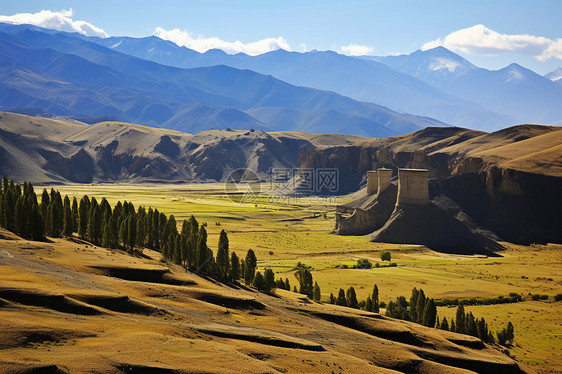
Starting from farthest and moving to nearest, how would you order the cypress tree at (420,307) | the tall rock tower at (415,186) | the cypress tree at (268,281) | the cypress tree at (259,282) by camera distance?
the tall rock tower at (415,186), the cypress tree at (259,282), the cypress tree at (268,281), the cypress tree at (420,307)

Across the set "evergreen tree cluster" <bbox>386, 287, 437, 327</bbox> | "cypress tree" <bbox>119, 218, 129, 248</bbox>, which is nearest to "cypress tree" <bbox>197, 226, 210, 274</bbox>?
"cypress tree" <bbox>119, 218, 129, 248</bbox>

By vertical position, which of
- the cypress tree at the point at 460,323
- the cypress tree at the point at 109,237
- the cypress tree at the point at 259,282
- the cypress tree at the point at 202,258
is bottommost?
the cypress tree at the point at 460,323

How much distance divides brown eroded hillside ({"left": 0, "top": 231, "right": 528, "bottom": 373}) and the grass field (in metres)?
14.5

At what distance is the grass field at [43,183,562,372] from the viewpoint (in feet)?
233

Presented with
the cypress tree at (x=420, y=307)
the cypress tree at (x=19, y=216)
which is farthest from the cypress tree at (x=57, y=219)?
the cypress tree at (x=420, y=307)

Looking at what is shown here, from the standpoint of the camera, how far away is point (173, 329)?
44.5 m

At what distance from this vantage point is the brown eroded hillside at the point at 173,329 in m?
37.9

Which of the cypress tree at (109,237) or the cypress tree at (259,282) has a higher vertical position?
the cypress tree at (109,237)

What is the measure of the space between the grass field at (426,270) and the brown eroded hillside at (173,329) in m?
14.5

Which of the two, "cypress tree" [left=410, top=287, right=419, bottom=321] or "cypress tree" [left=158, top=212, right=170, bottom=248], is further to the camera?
"cypress tree" [left=158, top=212, right=170, bottom=248]

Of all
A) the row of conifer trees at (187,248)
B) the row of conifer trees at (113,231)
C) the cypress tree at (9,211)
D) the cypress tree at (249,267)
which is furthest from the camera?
the cypress tree at (249,267)

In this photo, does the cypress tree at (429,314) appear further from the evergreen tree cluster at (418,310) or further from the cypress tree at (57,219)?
the cypress tree at (57,219)

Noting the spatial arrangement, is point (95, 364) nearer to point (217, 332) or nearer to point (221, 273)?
point (217, 332)

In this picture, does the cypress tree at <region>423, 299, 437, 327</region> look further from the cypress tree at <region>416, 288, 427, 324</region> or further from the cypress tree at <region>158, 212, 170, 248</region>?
the cypress tree at <region>158, 212, 170, 248</region>
